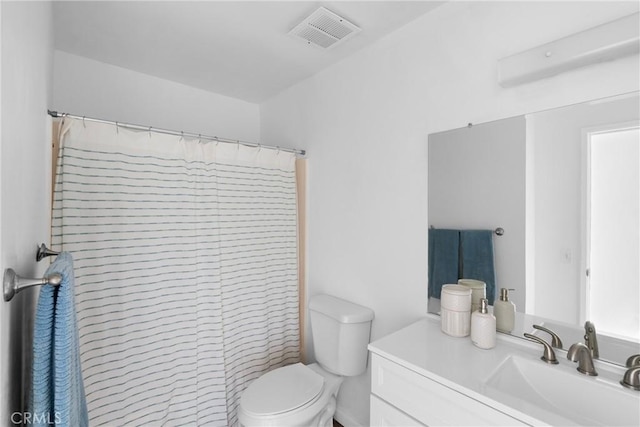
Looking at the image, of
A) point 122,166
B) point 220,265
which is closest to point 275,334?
point 220,265

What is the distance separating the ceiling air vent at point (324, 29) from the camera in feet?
5.04

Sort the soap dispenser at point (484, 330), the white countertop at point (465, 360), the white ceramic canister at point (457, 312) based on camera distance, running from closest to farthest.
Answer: the white countertop at point (465, 360)
the soap dispenser at point (484, 330)
the white ceramic canister at point (457, 312)

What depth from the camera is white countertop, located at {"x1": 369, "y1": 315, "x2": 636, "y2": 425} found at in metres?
0.85

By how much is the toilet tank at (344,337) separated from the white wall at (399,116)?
3.1 inches

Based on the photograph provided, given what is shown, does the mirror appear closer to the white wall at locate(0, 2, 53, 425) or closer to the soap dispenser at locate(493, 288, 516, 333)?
the soap dispenser at locate(493, 288, 516, 333)

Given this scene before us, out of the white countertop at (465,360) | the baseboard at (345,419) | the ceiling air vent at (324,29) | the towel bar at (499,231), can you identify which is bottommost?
the baseboard at (345,419)

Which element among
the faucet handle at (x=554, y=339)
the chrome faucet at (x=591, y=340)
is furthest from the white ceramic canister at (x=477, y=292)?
the chrome faucet at (x=591, y=340)

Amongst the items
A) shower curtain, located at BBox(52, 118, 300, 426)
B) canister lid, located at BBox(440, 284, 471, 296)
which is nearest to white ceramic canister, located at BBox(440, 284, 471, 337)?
canister lid, located at BBox(440, 284, 471, 296)

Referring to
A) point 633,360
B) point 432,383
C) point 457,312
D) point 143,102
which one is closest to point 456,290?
point 457,312

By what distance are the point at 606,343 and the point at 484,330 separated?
366 mm

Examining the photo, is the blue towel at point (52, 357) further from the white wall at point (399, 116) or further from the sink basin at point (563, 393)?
the white wall at point (399, 116)

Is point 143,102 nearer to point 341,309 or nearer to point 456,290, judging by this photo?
point 341,309

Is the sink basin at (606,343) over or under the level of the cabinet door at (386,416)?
over

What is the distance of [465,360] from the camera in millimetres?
1108
